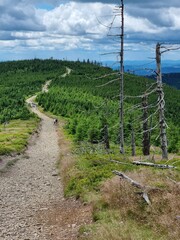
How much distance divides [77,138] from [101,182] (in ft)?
98.7

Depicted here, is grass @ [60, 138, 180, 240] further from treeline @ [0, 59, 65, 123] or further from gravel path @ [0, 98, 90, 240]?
treeline @ [0, 59, 65, 123]

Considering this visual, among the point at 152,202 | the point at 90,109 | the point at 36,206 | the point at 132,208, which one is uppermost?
the point at 152,202

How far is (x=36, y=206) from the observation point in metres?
17.7

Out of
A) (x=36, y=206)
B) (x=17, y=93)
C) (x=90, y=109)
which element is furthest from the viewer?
(x=17, y=93)

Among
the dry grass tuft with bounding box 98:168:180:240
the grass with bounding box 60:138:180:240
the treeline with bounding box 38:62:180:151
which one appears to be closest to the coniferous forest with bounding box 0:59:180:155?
the treeline with bounding box 38:62:180:151

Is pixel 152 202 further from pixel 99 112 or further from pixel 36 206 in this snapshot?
pixel 99 112

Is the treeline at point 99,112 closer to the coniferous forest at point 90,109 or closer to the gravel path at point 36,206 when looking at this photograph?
the coniferous forest at point 90,109

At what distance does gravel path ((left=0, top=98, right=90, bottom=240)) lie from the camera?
13.9m

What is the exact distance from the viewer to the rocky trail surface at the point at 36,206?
13891 mm

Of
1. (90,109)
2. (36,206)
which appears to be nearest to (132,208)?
(36,206)

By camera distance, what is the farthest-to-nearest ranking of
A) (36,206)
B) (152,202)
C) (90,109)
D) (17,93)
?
(17,93) < (90,109) < (36,206) < (152,202)

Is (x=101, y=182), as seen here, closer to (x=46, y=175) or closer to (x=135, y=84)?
(x=46, y=175)

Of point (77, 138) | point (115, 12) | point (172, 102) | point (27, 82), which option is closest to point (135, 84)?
point (172, 102)

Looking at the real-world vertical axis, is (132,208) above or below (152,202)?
below
